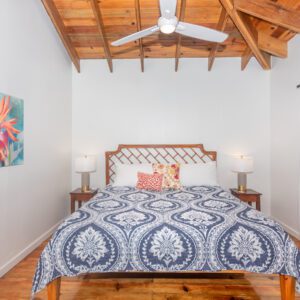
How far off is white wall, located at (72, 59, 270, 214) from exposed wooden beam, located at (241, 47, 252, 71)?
4.4 inches

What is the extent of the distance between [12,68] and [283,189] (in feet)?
13.5

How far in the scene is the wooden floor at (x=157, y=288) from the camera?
2143 millimetres

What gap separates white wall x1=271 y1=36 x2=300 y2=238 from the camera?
3486mm

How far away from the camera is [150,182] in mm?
3461

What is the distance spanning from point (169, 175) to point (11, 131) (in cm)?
213

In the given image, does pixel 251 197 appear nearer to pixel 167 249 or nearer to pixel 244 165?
pixel 244 165

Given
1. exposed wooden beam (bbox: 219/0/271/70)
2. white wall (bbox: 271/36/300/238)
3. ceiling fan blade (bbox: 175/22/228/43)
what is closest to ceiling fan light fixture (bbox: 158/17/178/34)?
ceiling fan blade (bbox: 175/22/228/43)

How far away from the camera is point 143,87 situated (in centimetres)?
441

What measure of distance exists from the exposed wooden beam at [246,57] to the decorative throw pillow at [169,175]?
7.02ft

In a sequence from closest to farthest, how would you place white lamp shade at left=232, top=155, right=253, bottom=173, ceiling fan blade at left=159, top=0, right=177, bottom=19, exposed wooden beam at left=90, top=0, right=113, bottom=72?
ceiling fan blade at left=159, top=0, right=177, bottom=19
exposed wooden beam at left=90, top=0, right=113, bottom=72
white lamp shade at left=232, top=155, right=253, bottom=173

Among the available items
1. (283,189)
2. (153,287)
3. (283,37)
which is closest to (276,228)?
(153,287)

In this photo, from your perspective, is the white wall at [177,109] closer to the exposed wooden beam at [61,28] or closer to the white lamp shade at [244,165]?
the exposed wooden beam at [61,28]

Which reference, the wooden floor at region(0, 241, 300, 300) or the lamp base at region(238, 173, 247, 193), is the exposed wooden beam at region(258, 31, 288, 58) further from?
the wooden floor at region(0, 241, 300, 300)

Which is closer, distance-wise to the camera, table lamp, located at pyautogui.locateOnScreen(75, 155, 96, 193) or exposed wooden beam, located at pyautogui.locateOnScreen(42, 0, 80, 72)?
exposed wooden beam, located at pyautogui.locateOnScreen(42, 0, 80, 72)
